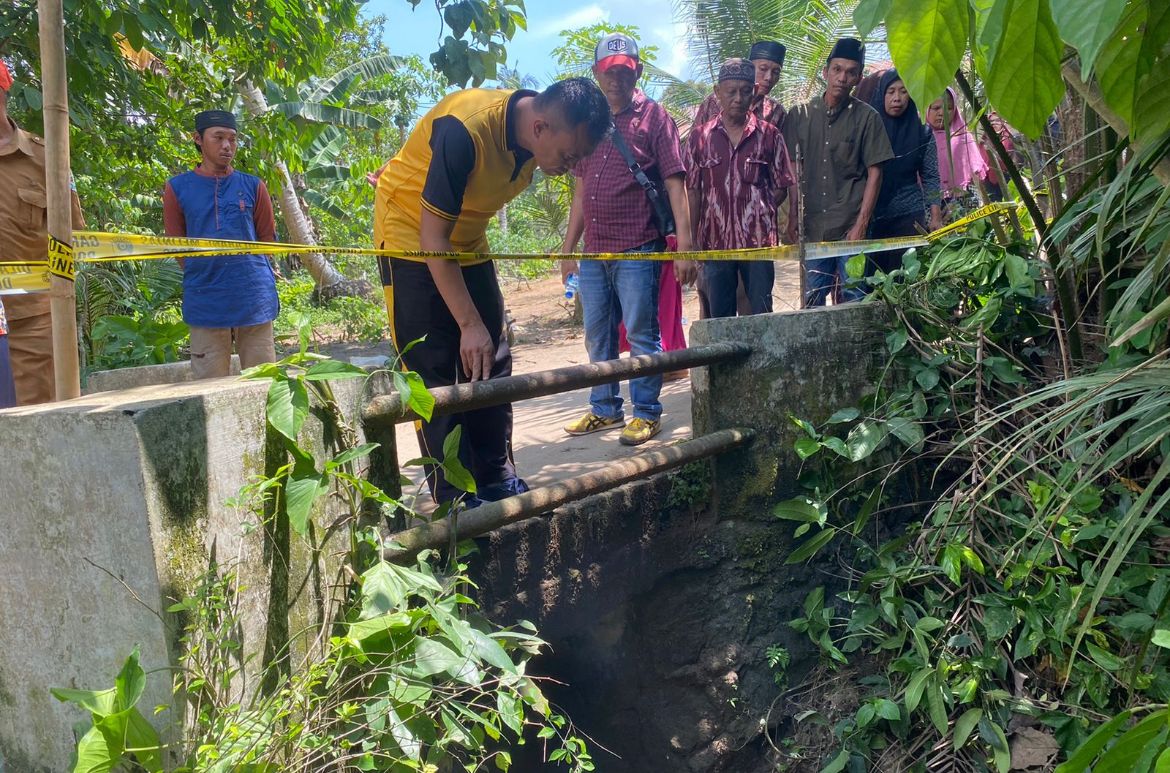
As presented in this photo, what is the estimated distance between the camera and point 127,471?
1.62m

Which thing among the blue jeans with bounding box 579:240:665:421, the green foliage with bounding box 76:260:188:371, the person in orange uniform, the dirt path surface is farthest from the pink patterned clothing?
the person in orange uniform

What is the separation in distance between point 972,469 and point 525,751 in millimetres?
1707

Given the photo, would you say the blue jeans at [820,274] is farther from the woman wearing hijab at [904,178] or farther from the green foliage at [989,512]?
the green foliage at [989,512]

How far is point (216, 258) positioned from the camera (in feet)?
14.1

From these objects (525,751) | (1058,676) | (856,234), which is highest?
(856,234)

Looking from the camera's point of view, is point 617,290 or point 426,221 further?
point 617,290

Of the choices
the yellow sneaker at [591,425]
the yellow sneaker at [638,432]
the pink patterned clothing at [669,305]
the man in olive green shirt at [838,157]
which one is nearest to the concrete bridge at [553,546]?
the yellow sneaker at [638,432]

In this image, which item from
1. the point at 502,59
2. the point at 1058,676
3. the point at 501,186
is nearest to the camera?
the point at 1058,676

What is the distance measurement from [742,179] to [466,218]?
203cm

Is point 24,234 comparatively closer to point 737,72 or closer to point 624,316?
point 624,316

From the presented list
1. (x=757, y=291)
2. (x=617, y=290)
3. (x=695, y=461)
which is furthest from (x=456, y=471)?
(x=757, y=291)

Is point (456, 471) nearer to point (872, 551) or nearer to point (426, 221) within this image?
point (426, 221)

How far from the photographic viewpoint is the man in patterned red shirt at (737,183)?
14.7ft

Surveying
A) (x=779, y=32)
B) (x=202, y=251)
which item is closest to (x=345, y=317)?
(x=779, y=32)
